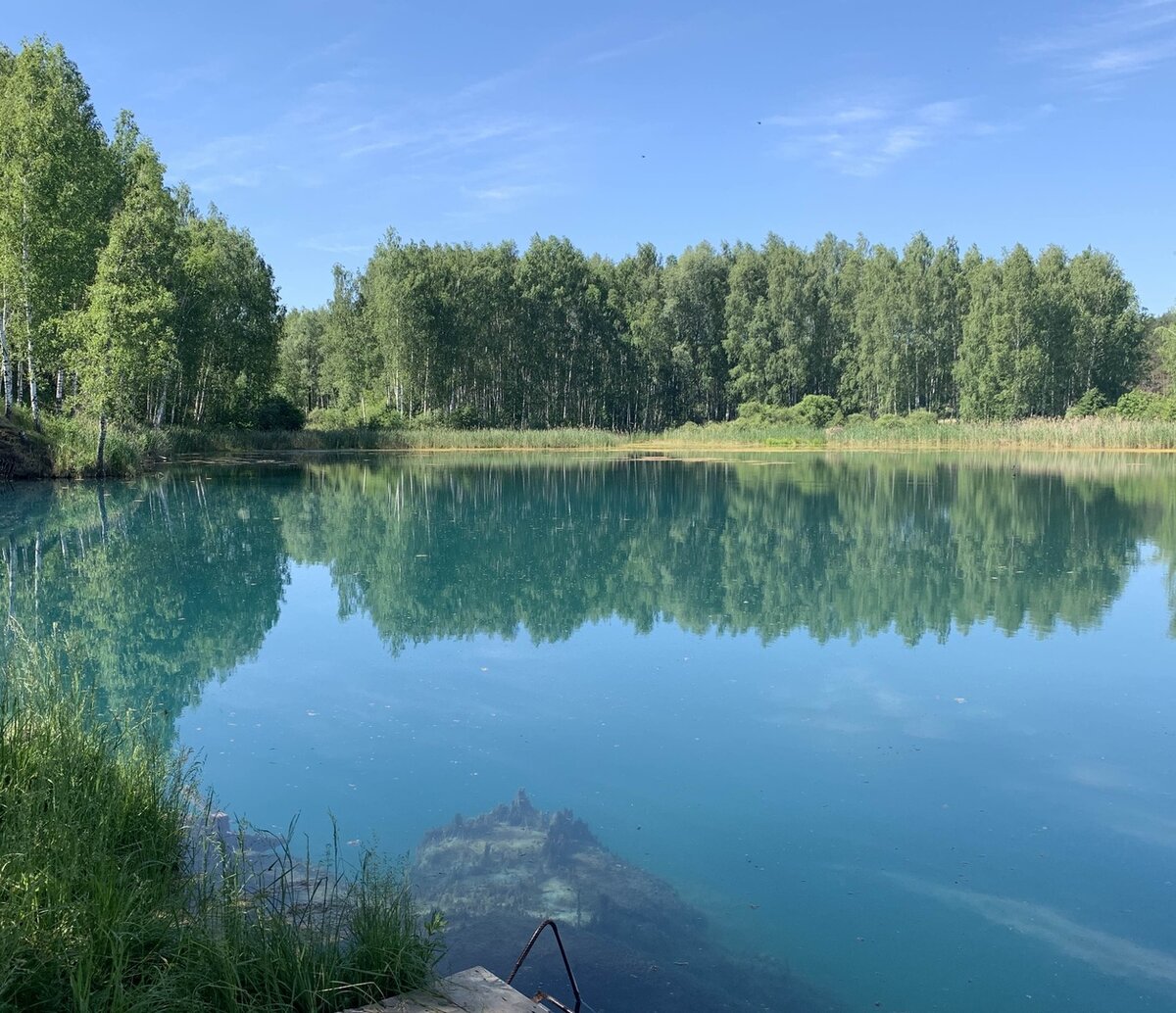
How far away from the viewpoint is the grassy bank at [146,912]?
279 centimetres

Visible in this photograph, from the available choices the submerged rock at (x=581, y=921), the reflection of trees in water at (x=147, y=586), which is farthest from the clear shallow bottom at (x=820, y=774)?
the reflection of trees in water at (x=147, y=586)

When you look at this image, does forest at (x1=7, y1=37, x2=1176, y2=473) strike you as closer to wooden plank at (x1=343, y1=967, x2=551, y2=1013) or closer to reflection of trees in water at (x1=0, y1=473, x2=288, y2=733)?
reflection of trees in water at (x1=0, y1=473, x2=288, y2=733)

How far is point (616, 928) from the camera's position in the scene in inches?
158

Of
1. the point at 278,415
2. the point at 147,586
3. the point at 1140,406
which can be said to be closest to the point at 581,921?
the point at 147,586

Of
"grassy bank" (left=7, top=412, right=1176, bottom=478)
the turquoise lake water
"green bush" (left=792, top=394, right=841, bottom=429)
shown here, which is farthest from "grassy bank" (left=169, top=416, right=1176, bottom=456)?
the turquoise lake water

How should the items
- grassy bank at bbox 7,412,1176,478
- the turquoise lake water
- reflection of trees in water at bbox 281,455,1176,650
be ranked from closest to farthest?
the turquoise lake water
reflection of trees in water at bbox 281,455,1176,650
grassy bank at bbox 7,412,1176,478

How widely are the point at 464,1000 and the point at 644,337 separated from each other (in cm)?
5888

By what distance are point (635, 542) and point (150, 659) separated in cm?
855

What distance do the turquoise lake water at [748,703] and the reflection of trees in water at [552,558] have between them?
0.27 feet

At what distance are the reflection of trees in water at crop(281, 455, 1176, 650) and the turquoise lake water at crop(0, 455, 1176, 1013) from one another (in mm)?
91

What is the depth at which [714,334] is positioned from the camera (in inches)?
2490

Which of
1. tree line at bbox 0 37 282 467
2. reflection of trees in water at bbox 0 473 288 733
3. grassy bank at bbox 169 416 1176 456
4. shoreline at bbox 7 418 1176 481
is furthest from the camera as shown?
grassy bank at bbox 169 416 1176 456

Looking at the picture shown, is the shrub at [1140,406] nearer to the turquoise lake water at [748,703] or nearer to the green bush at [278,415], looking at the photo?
the turquoise lake water at [748,703]

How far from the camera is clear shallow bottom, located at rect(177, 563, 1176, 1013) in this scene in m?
3.98
